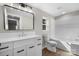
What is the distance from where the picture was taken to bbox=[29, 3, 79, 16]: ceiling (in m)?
1.25

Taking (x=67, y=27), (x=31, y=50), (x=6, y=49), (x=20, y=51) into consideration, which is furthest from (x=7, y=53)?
(x=67, y=27)

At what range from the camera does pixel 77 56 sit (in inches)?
48.0

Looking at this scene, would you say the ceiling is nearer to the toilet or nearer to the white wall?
the white wall

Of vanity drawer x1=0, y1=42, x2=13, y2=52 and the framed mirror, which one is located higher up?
the framed mirror

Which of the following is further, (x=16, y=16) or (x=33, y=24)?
(x=33, y=24)

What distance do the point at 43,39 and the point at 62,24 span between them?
396mm

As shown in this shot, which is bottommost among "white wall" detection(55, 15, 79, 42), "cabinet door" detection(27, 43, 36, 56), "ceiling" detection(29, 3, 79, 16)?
"cabinet door" detection(27, 43, 36, 56)

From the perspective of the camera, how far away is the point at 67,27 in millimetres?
1321

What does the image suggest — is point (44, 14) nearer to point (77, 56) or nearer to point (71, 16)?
point (71, 16)

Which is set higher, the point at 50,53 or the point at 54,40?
the point at 54,40

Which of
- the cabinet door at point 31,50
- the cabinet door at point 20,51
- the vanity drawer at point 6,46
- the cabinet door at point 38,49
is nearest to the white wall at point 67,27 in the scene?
the cabinet door at point 38,49

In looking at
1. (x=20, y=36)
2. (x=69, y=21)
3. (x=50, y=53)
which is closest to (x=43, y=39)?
(x=50, y=53)

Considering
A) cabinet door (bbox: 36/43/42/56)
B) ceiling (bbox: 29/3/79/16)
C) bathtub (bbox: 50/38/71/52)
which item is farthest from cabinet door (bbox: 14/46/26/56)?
ceiling (bbox: 29/3/79/16)

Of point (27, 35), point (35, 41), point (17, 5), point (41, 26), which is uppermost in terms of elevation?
point (17, 5)
